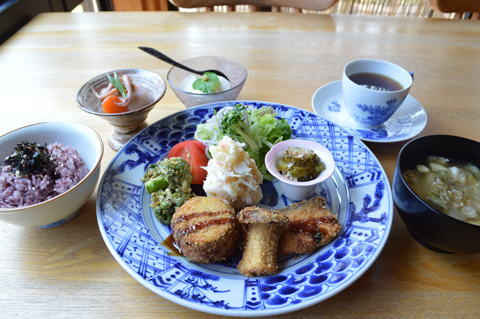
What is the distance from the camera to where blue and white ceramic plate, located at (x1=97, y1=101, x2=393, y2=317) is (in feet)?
3.79

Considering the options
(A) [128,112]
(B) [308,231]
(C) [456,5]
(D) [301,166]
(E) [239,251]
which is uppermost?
(C) [456,5]

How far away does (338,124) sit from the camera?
212 centimetres

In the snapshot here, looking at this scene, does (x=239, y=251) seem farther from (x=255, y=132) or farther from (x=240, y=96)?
(x=240, y=96)

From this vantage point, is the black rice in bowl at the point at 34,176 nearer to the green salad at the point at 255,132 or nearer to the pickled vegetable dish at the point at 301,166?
the green salad at the point at 255,132

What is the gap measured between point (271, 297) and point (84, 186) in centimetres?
99

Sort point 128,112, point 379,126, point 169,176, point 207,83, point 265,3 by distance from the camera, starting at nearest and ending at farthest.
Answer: point 169,176, point 128,112, point 379,126, point 207,83, point 265,3

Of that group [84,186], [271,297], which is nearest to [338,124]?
[271,297]

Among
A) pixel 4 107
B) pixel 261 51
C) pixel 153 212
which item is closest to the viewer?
pixel 153 212

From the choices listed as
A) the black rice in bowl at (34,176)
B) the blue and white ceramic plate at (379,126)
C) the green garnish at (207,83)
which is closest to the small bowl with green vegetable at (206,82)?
the green garnish at (207,83)

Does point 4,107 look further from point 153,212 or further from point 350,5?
point 350,5

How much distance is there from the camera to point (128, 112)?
1.79m

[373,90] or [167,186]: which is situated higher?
[373,90]

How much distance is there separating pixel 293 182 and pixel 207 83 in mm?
1109

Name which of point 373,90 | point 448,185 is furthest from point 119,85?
point 448,185
